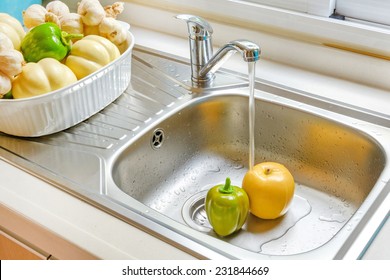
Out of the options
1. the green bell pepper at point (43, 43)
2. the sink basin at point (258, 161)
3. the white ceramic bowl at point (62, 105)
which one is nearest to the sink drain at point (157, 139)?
the sink basin at point (258, 161)

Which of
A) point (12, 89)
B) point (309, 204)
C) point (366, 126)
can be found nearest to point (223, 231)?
point (309, 204)

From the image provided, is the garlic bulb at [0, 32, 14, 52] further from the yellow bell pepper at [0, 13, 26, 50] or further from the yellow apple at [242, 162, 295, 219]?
the yellow apple at [242, 162, 295, 219]

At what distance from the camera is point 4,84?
90cm

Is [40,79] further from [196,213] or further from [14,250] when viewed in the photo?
[196,213]

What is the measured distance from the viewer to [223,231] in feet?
3.07

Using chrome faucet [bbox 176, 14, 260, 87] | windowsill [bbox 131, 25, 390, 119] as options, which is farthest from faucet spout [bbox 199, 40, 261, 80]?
windowsill [bbox 131, 25, 390, 119]

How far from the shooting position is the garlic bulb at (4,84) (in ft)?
2.95

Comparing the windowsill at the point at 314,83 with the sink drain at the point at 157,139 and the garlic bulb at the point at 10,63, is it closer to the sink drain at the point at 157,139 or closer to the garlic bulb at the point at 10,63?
the sink drain at the point at 157,139

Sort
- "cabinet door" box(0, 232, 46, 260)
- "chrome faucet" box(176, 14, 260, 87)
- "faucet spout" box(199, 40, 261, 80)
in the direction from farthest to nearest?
"chrome faucet" box(176, 14, 260, 87)
"faucet spout" box(199, 40, 261, 80)
"cabinet door" box(0, 232, 46, 260)

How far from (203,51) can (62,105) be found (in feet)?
1.07

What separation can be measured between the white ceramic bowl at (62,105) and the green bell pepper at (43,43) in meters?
0.07

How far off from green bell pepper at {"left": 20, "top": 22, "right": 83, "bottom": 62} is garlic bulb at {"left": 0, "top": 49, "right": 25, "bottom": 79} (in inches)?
2.4

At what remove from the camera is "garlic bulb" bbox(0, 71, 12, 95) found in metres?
0.90

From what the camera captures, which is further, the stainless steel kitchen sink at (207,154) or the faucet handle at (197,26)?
the faucet handle at (197,26)
